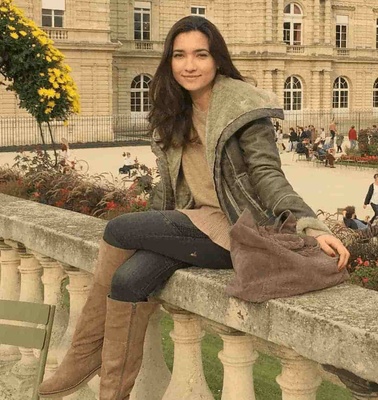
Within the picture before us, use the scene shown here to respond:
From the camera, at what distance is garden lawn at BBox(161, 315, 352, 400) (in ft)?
16.9

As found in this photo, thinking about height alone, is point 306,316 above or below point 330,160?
above

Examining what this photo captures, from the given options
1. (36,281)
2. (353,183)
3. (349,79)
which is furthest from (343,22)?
(36,281)

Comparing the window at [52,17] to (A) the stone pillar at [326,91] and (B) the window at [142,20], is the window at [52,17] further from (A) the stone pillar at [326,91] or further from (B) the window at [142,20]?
(A) the stone pillar at [326,91]

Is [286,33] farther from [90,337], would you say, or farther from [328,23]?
[90,337]

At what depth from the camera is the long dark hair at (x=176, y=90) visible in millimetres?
3074

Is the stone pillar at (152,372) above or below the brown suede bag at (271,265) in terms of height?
below

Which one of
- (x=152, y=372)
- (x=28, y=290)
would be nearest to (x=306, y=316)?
(x=152, y=372)

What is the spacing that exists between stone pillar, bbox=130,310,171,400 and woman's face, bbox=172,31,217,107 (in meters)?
0.94

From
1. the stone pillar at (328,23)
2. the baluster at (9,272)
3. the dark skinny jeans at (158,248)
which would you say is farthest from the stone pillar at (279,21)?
the dark skinny jeans at (158,248)

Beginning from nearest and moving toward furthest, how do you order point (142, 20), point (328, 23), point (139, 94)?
point (139, 94) → point (142, 20) → point (328, 23)

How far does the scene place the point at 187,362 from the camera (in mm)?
2840

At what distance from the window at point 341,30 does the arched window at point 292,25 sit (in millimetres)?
3754

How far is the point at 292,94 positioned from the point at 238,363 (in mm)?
44566

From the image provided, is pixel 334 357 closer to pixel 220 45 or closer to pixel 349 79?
pixel 220 45
